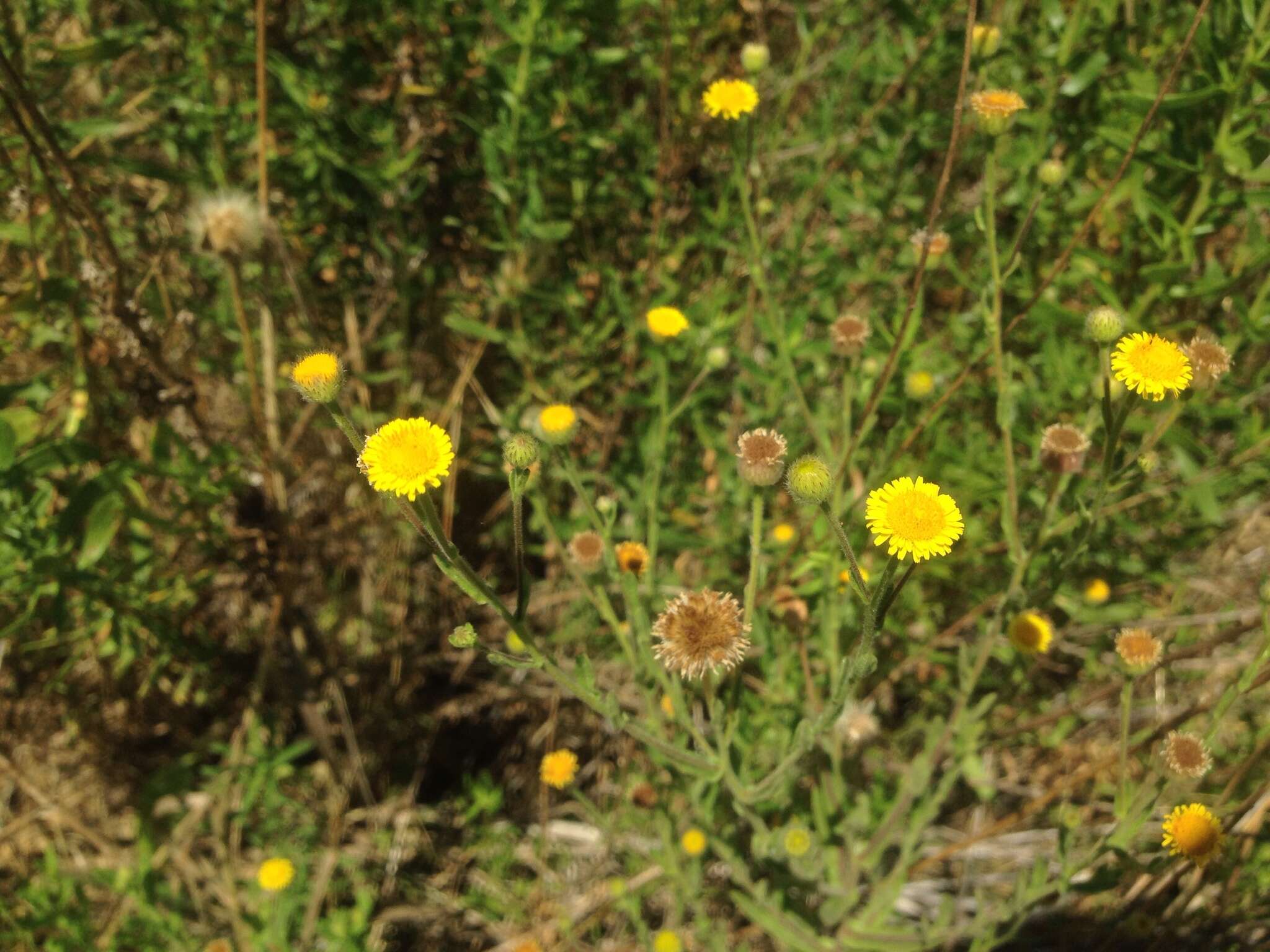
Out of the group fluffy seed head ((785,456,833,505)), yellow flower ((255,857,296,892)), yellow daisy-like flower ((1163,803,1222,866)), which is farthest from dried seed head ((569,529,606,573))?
yellow flower ((255,857,296,892))

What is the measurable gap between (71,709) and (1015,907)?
2.89 m

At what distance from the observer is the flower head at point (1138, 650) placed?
1800 mm

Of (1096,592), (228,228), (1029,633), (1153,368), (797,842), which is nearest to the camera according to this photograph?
(1153,368)

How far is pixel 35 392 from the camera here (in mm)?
2182

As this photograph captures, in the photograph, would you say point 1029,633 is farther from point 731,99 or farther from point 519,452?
point 731,99

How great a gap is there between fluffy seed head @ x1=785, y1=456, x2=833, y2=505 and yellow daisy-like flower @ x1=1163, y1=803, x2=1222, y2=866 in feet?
3.31

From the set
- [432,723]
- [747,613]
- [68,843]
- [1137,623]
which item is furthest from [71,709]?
[1137,623]

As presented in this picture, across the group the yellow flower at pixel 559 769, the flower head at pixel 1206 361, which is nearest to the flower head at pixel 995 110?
the flower head at pixel 1206 361

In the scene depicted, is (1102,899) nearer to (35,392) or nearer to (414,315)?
(414,315)

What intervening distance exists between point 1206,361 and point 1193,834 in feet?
3.12

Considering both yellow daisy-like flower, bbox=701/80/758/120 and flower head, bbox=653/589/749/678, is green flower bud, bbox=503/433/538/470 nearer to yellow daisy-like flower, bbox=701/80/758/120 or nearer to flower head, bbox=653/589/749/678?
flower head, bbox=653/589/749/678

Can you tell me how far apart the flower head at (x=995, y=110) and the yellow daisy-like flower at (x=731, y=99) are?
522 millimetres

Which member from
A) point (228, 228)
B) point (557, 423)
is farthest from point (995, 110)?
point (228, 228)

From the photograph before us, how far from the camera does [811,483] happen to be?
1413 mm
